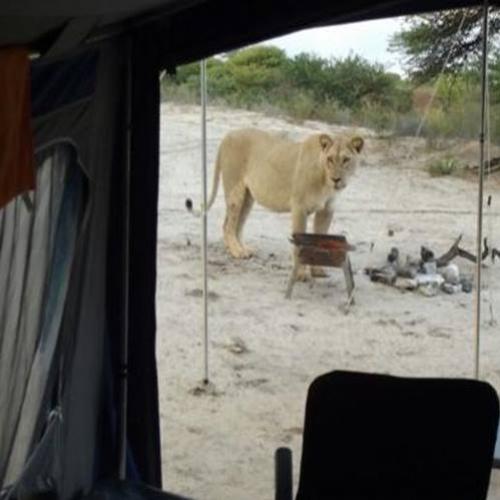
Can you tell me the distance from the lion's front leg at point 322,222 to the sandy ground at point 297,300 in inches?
3.4

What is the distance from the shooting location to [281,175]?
578cm

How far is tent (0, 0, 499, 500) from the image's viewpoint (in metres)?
2.62

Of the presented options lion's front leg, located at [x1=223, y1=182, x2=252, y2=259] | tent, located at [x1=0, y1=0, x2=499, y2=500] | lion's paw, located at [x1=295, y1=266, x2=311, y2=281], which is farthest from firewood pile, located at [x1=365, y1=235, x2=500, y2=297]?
tent, located at [x1=0, y1=0, x2=499, y2=500]

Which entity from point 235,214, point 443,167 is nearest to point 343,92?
point 443,167

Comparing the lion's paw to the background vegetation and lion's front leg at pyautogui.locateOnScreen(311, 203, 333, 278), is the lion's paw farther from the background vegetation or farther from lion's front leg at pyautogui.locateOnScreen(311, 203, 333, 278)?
the background vegetation

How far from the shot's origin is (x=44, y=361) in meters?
2.76

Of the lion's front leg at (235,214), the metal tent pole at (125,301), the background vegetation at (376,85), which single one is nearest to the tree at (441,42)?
the background vegetation at (376,85)

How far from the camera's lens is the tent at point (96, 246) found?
103 inches

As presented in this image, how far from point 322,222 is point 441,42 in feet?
5.10

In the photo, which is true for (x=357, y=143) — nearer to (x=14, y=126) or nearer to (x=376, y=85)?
(x=376, y=85)

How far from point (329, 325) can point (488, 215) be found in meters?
1.42

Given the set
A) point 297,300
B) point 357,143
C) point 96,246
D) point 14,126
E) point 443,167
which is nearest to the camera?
point 14,126

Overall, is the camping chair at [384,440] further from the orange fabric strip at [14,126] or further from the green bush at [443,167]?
the green bush at [443,167]

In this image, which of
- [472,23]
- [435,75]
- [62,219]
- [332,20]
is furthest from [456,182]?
[62,219]
